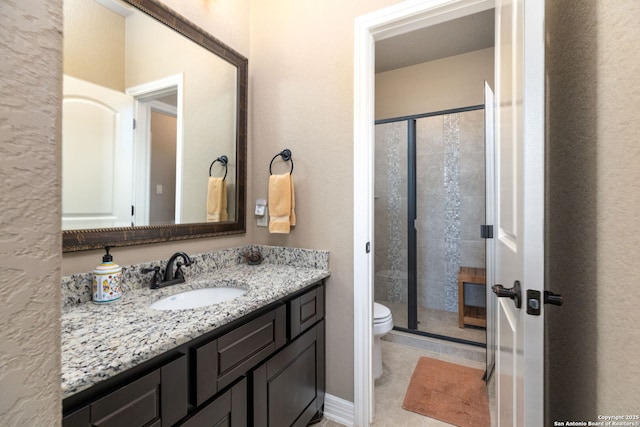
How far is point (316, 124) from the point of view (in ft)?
5.32

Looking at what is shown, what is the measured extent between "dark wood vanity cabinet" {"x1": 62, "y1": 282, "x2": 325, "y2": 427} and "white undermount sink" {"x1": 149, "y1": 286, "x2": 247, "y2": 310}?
0.90 ft

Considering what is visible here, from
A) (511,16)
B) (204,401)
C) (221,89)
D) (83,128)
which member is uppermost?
(221,89)

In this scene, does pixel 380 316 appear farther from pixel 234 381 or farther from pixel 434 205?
pixel 434 205

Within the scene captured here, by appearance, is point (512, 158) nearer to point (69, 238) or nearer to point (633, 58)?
point (633, 58)

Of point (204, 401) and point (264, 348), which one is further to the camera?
point (264, 348)

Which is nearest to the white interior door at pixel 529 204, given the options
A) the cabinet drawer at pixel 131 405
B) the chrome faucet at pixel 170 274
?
the cabinet drawer at pixel 131 405

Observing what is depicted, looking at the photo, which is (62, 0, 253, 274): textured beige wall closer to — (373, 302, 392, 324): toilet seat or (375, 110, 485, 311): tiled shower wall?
(373, 302, 392, 324): toilet seat

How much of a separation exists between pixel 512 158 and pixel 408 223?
1892mm

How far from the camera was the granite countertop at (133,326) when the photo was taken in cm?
61

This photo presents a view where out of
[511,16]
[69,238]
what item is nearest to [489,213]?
[511,16]

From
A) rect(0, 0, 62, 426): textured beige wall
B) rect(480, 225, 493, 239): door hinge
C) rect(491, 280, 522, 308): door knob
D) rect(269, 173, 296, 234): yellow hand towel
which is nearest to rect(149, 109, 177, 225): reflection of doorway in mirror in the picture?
rect(269, 173, 296, 234): yellow hand towel

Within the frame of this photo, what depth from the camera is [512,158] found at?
0.83 metres

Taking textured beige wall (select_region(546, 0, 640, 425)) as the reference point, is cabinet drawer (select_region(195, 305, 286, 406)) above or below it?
below

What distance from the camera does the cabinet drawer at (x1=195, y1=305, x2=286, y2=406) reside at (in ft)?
2.79
